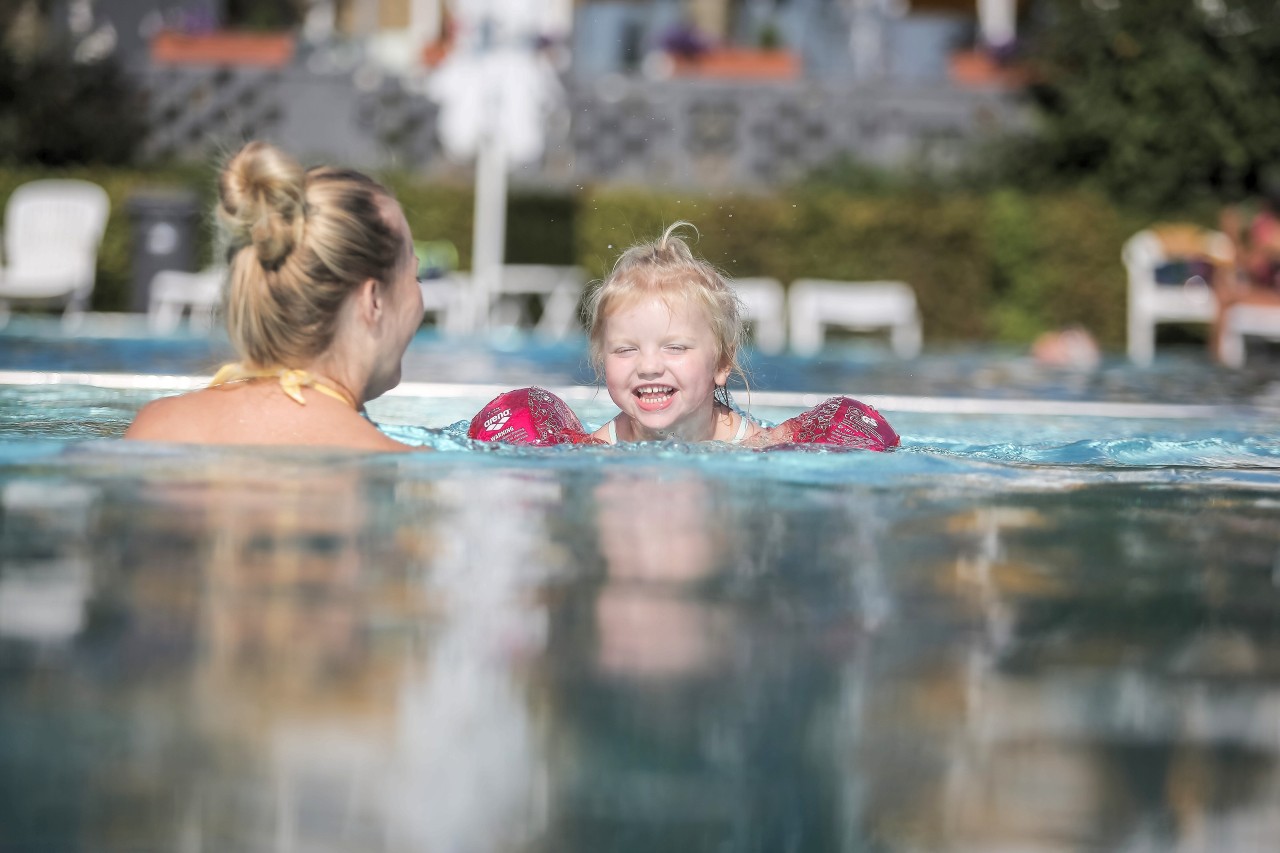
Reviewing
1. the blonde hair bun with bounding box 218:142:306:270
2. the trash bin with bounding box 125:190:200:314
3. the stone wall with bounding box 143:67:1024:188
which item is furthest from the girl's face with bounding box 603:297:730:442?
the stone wall with bounding box 143:67:1024:188

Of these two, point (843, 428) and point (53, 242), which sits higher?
point (53, 242)

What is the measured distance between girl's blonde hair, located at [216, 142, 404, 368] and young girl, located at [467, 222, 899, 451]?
681 mm

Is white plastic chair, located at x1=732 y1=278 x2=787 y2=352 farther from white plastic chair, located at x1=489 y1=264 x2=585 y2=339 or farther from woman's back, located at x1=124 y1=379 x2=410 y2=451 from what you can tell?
woman's back, located at x1=124 y1=379 x2=410 y2=451

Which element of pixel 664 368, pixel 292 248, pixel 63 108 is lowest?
pixel 664 368

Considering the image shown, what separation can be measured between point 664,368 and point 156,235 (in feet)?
29.0

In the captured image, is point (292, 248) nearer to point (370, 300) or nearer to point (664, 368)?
point (370, 300)

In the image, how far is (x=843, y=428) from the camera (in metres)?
3.57

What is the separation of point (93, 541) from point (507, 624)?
62 cm

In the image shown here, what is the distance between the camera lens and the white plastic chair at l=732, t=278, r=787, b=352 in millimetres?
10985

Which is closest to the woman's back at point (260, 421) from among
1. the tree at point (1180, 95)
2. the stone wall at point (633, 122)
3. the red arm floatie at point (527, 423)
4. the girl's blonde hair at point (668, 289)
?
the red arm floatie at point (527, 423)

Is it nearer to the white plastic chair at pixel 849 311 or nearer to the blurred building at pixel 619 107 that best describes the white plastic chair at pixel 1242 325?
the white plastic chair at pixel 849 311

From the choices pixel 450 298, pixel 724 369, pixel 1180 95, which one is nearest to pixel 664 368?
pixel 724 369

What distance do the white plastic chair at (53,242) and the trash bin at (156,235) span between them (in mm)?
335

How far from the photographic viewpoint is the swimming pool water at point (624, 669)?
144 cm
